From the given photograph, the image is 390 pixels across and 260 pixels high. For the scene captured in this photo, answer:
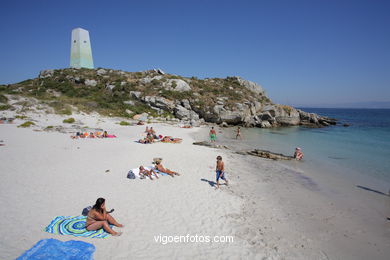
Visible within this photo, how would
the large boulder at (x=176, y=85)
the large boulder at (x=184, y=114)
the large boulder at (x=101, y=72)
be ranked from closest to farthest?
the large boulder at (x=184, y=114)
the large boulder at (x=176, y=85)
the large boulder at (x=101, y=72)

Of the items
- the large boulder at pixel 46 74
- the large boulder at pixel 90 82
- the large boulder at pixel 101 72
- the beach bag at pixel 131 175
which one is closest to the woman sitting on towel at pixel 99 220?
the beach bag at pixel 131 175

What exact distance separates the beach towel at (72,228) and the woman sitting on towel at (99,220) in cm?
10

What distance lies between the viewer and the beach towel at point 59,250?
381cm

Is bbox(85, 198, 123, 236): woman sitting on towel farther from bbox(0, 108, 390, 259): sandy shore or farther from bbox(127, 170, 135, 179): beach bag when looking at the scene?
bbox(127, 170, 135, 179): beach bag

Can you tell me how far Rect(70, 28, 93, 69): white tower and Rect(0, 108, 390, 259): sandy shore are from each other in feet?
105

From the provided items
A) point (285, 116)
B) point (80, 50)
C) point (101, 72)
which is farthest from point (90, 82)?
point (285, 116)

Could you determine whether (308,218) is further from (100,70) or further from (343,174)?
(100,70)

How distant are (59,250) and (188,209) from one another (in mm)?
3314

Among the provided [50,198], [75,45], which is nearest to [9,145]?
[50,198]

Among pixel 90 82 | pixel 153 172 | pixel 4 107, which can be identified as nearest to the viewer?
pixel 153 172

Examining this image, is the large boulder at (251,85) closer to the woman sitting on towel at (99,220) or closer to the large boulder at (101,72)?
the large boulder at (101,72)

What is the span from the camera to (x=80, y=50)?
124 feet

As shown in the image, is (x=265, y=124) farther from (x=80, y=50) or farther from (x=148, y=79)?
(x=80, y=50)

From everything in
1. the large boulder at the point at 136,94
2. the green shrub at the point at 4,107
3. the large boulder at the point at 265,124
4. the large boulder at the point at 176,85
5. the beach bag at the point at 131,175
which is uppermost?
the large boulder at the point at 176,85
